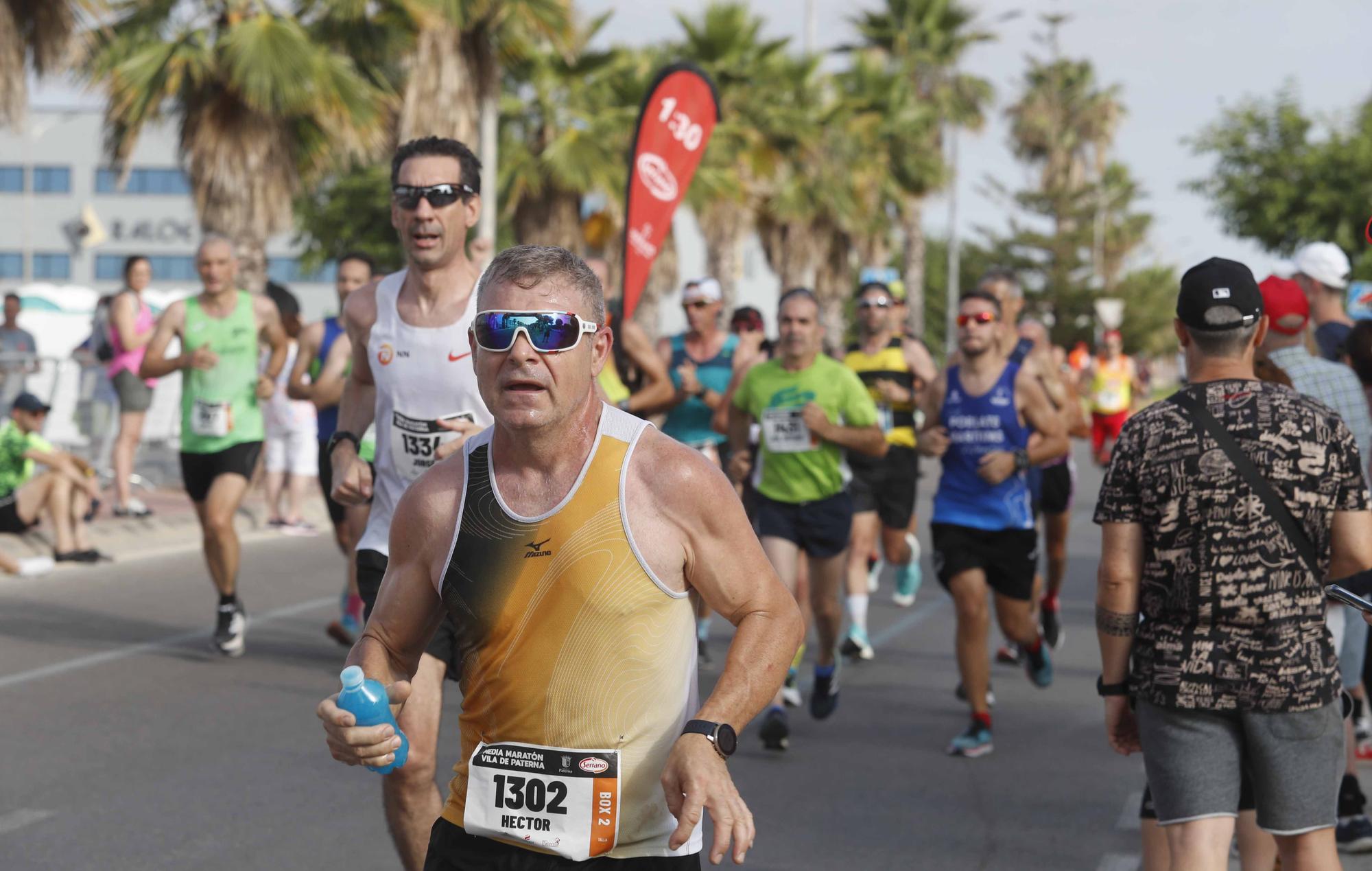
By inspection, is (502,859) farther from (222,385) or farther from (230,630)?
(222,385)

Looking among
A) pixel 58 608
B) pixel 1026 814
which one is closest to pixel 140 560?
pixel 58 608

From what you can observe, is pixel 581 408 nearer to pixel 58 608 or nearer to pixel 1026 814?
pixel 1026 814

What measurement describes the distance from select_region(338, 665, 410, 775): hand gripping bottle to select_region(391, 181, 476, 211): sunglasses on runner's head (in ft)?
8.50

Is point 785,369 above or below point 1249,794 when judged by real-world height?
above

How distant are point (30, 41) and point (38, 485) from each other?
6958mm

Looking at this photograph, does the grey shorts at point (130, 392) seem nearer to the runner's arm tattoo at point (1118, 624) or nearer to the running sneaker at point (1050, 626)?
the running sneaker at point (1050, 626)

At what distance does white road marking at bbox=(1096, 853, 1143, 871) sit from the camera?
17.6 ft

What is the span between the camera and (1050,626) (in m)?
9.58

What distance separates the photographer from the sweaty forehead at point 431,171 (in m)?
5.11

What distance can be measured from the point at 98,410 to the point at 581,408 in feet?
48.0

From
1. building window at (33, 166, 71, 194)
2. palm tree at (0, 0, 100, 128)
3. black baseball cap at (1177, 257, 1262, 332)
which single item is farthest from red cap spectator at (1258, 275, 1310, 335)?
building window at (33, 166, 71, 194)

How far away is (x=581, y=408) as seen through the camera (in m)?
3.04

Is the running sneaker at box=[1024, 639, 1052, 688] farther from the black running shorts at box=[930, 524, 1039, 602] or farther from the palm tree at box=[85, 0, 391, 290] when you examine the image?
the palm tree at box=[85, 0, 391, 290]

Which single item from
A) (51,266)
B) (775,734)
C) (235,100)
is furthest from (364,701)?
(51,266)
